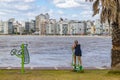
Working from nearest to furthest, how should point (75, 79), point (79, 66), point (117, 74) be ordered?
point (75, 79) → point (117, 74) → point (79, 66)

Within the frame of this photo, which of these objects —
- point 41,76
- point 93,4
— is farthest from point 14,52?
point 93,4

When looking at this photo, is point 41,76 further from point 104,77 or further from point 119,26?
point 119,26

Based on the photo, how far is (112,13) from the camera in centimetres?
1962

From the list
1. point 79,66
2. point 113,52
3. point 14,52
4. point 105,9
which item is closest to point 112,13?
point 105,9

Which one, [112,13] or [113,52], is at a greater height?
[112,13]

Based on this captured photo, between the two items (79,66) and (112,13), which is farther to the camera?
(79,66)

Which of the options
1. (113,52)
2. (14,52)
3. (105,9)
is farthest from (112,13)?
(14,52)

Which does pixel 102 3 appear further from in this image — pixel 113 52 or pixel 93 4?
pixel 113 52

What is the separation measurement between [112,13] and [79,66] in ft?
10.5

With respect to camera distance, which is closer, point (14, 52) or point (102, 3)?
point (102, 3)

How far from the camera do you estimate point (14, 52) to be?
2122 centimetres

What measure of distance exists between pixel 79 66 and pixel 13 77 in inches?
158

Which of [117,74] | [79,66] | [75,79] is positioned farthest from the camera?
[79,66]

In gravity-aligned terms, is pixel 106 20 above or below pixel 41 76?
above
